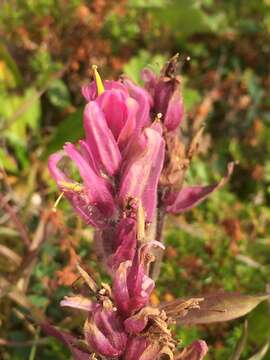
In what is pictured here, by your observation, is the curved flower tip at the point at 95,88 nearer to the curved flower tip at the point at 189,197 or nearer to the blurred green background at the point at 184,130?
the curved flower tip at the point at 189,197

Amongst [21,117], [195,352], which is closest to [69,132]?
[21,117]

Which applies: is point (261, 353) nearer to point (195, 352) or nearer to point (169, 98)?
point (195, 352)

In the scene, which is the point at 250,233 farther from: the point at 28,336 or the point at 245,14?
the point at 245,14

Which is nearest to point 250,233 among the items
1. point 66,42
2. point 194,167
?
point 194,167

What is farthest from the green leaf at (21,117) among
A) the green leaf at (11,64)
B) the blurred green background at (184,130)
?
the green leaf at (11,64)

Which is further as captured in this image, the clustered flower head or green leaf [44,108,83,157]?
green leaf [44,108,83,157]

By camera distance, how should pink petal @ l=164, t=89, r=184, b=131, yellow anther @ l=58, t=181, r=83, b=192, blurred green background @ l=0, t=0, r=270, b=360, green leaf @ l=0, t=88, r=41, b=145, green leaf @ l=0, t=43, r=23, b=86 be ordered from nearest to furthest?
yellow anther @ l=58, t=181, r=83, b=192 → pink petal @ l=164, t=89, r=184, b=131 → blurred green background @ l=0, t=0, r=270, b=360 → green leaf @ l=0, t=88, r=41, b=145 → green leaf @ l=0, t=43, r=23, b=86

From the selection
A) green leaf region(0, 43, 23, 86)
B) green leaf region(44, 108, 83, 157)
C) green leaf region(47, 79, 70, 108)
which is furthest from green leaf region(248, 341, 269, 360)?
green leaf region(0, 43, 23, 86)

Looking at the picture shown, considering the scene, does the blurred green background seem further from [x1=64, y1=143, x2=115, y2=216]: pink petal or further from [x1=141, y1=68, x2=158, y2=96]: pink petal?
[x1=64, y1=143, x2=115, y2=216]: pink petal
